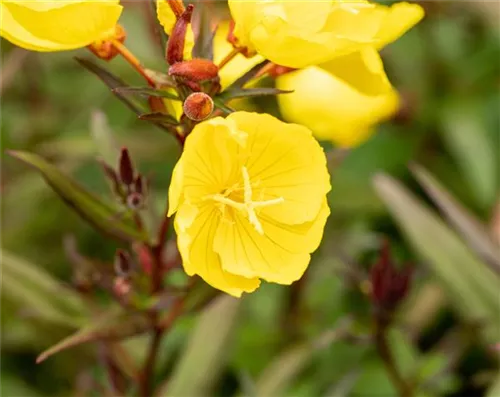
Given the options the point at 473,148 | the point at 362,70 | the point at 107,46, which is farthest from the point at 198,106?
the point at 473,148

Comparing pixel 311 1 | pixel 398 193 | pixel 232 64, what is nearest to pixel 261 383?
pixel 398 193

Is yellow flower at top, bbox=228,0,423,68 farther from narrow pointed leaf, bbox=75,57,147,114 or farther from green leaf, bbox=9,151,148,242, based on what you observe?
green leaf, bbox=9,151,148,242

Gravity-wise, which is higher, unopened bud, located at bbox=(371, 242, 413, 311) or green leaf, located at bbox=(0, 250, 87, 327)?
unopened bud, located at bbox=(371, 242, 413, 311)

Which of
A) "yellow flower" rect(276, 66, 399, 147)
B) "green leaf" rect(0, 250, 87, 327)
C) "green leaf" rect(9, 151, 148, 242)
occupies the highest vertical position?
"green leaf" rect(9, 151, 148, 242)

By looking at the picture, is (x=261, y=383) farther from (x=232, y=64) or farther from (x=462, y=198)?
(x=462, y=198)

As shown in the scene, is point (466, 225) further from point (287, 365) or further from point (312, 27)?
point (312, 27)

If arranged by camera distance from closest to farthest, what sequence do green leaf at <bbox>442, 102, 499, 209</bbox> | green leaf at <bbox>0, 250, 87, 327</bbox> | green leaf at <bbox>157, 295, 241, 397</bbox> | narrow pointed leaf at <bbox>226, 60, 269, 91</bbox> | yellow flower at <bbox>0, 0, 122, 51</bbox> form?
1. yellow flower at <bbox>0, 0, 122, 51</bbox>
2. narrow pointed leaf at <bbox>226, 60, 269, 91</bbox>
3. green leaf at <bbox>0, 250, 87, 327</bbox>
4. green leaf at <bbox>157, 295, 241, 397</bbox>
5. green leaf at <bbox>442, 102, 499, 209</bbox>

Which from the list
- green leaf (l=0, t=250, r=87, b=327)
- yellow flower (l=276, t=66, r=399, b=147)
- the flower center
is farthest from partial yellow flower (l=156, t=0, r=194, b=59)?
yellow flower (l=276, t=66, r=399, b=147)
